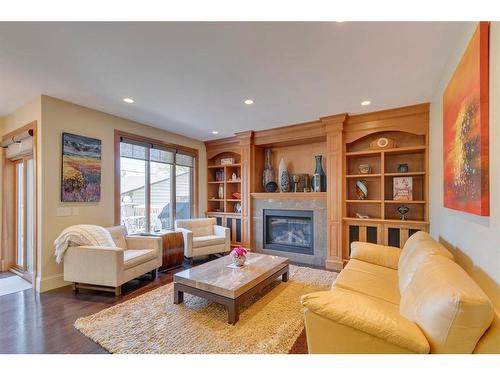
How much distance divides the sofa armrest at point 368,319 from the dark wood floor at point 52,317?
77 cm

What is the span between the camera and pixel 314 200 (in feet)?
13.9

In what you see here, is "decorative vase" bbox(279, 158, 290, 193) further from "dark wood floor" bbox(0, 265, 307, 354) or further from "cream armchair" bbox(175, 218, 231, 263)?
"dark wood floor" bbox(0, 265, 307, 354)

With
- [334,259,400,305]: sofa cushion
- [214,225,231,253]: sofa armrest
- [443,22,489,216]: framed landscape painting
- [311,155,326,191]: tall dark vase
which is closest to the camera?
[443,22,489,216]: framed landscape painting

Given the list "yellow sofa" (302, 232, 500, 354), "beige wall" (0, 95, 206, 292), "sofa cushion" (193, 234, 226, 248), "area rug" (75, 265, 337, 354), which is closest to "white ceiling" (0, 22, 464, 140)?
"beige wall" (0, 95, 206, 292)

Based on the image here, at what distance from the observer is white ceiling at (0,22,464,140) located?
1811mm

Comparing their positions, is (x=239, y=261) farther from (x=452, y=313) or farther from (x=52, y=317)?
(x=452, y=313)

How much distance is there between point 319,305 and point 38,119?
3.84 m

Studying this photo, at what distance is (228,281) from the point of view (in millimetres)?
2410

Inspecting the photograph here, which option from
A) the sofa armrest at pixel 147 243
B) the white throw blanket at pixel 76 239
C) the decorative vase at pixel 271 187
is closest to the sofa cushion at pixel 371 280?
the decorative vase at pixel 271 187

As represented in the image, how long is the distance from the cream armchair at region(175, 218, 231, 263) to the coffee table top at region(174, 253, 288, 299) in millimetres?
1149

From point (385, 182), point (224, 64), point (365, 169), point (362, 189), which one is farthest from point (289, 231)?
point (224, 64)
